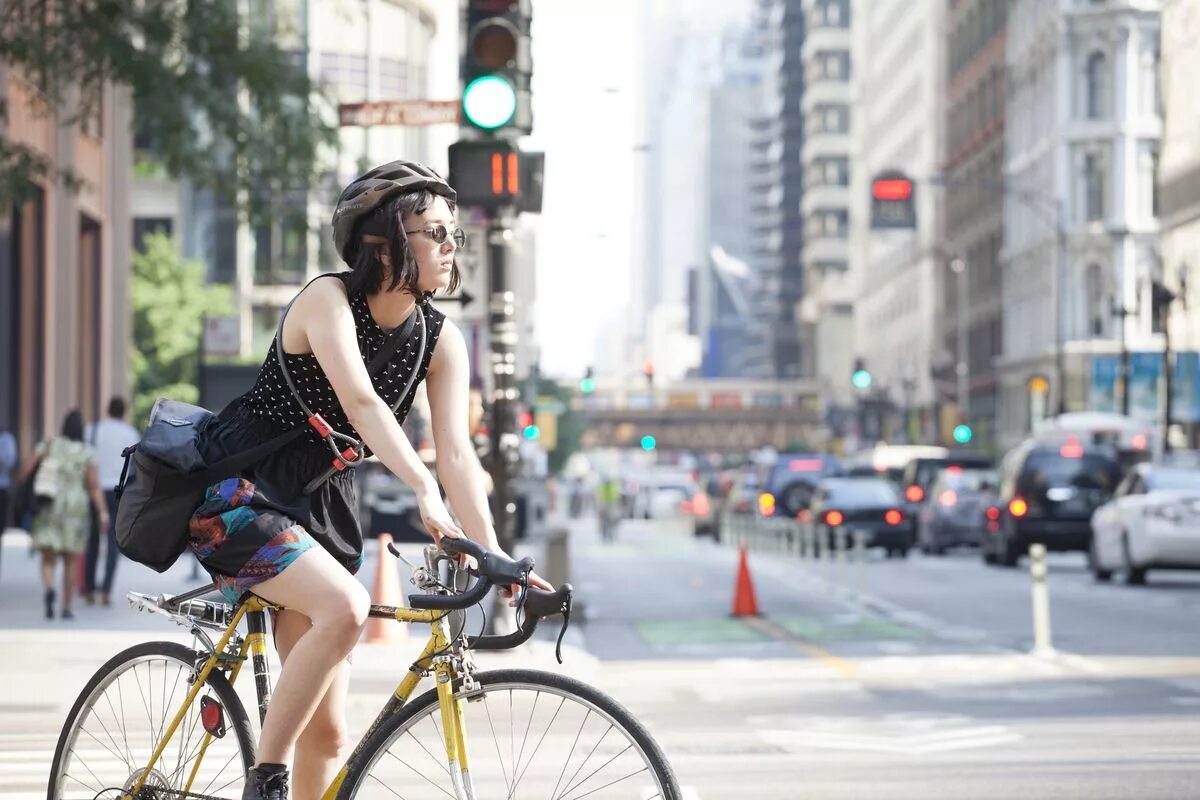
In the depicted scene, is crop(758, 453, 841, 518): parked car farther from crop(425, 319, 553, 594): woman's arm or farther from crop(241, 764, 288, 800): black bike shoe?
crop(241, 764, 288, 800): black bike shoe

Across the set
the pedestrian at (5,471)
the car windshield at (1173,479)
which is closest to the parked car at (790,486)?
the car windshield at (1173,479)

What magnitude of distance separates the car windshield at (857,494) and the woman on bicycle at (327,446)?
118ft

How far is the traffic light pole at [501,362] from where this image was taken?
1616 cm

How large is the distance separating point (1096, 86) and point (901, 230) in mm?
34327

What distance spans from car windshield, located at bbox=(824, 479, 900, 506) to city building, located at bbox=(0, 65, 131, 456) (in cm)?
1397

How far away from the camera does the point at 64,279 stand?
41875 millimetres

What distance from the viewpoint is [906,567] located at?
36.2m

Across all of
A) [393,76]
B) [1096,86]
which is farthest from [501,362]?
[393,76]

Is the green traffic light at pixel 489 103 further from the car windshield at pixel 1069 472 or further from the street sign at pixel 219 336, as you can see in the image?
the car windshield at pixel 1069 472

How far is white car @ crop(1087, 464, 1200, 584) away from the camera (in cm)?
2672

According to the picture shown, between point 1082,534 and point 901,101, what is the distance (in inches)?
3857

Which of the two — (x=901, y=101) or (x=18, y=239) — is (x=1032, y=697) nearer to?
(x=18, y=239)

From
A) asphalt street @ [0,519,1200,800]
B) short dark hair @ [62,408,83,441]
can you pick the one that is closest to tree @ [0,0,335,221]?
short dark hair @ [62,408,83,441]

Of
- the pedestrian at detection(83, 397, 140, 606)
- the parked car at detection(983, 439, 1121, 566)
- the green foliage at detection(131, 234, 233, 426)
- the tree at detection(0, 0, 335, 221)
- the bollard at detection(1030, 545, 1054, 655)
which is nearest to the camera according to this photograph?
the bollard at detection(1030, 545, 1054, 655)
